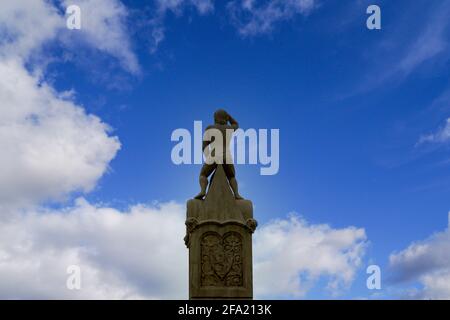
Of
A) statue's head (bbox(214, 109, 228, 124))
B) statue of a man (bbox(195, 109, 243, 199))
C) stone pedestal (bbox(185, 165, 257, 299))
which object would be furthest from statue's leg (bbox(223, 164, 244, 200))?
statue's head (bbox(214, 109, 228, 124))

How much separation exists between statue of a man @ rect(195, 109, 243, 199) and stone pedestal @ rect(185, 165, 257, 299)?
1.51 ft

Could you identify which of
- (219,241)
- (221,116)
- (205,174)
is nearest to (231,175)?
(205,174)

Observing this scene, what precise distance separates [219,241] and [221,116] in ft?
13.9

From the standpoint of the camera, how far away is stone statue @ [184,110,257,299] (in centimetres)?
1606

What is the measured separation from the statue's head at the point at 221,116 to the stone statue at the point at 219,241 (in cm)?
180

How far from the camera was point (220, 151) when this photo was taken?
58.4 ft

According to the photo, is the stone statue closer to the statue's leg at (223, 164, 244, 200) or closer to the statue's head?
the statue's leg at (223, 164, 244, 200)
